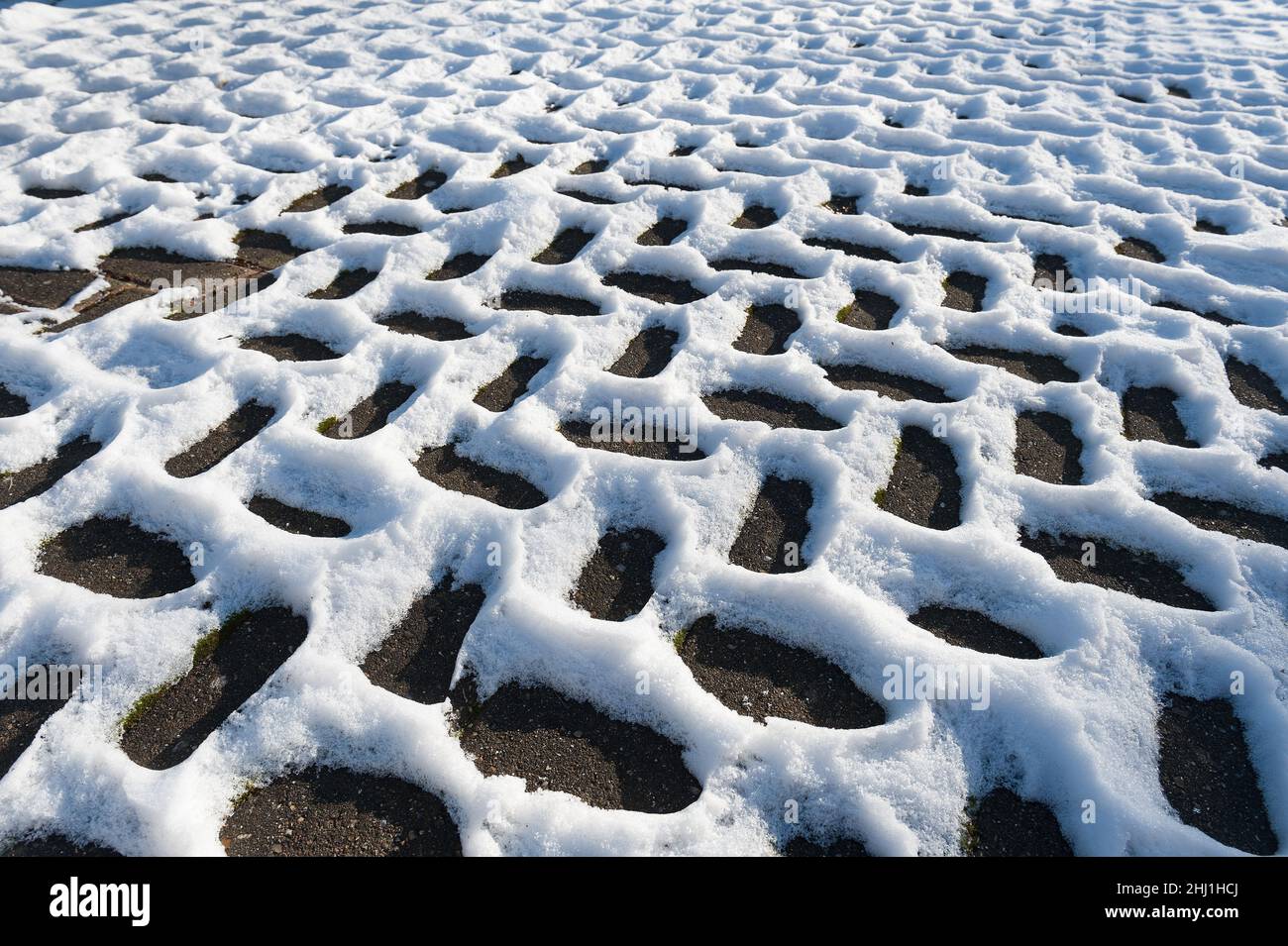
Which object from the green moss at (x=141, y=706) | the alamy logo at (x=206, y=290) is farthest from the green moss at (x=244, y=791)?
the alamy logo at (x=206, y=290)

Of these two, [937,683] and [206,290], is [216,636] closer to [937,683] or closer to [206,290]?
[937,683]

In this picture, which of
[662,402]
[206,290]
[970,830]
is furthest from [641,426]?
[206,290]

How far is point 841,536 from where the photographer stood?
2.95 m

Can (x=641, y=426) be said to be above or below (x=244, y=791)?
above

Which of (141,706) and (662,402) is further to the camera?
(662,402)
